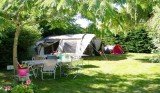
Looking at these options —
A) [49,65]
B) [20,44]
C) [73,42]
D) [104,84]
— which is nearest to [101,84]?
[104,84]

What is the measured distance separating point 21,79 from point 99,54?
12119mm

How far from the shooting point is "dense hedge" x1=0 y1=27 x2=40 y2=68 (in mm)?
12781

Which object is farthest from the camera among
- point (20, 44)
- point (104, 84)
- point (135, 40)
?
point (135, 40)

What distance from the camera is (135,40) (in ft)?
74.0

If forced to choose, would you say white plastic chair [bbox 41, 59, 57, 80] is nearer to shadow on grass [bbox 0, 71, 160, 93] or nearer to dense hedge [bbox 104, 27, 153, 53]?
shadow on grass [bbox 0, 71, 160, 93]

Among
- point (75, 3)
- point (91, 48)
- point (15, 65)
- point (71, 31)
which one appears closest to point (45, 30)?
point (71, 31)

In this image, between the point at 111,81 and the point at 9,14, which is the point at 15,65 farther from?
the point at 111,81

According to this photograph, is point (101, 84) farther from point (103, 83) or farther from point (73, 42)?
point (73, 42)

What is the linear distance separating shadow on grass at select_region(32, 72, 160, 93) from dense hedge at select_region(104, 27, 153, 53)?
11542 mm

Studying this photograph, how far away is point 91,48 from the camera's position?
65.4 feet

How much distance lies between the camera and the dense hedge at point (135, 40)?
2205 cm

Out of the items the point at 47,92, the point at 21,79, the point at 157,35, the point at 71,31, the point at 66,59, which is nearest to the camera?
the point at 47,92

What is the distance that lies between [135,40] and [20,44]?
12.0 m

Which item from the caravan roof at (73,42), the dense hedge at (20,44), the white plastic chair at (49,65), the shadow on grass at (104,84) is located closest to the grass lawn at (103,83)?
the shadow on grass at (104,84)
